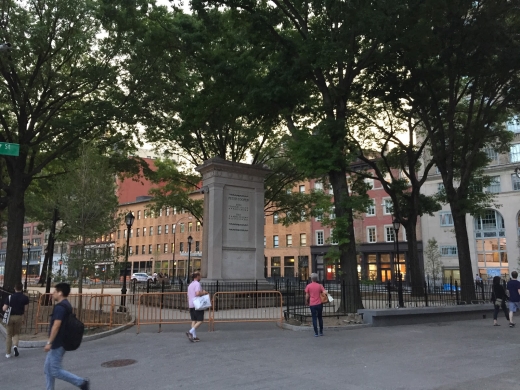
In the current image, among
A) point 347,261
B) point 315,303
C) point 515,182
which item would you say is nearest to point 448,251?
point 515,182

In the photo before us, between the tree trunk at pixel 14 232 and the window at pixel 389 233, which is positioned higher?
the window at pixel 389 233

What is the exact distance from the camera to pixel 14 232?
20.8 m

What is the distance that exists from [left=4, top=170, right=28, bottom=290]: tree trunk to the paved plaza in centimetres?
865

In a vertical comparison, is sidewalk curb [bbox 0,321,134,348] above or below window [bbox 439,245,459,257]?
below

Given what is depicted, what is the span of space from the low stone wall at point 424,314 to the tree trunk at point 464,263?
240 centimetres

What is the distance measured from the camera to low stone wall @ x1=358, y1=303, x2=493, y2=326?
47.5 feet

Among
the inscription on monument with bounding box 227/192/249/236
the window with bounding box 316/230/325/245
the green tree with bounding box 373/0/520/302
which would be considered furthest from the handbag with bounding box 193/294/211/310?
the window with bounding box 316/230/325/245

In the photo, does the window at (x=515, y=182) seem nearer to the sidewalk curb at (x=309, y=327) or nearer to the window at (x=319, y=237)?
the window at (x=319, y=237)

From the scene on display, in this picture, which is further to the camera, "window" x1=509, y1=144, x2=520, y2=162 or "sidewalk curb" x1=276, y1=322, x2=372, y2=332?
"window" x1=509, y1=144, x2=520, y2=162

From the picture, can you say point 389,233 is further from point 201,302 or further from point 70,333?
point 70,333

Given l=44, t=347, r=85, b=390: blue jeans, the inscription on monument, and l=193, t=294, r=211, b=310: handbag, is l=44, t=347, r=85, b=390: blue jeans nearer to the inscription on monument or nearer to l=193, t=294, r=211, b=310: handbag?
l=193, t=294, r=211, b=310: handbag

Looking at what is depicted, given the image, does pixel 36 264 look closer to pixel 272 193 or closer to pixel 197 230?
pixel 197 230

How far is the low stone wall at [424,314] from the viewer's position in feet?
47.5

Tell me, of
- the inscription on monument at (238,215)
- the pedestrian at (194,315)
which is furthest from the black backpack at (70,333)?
the inscription on monument at (238,215)
